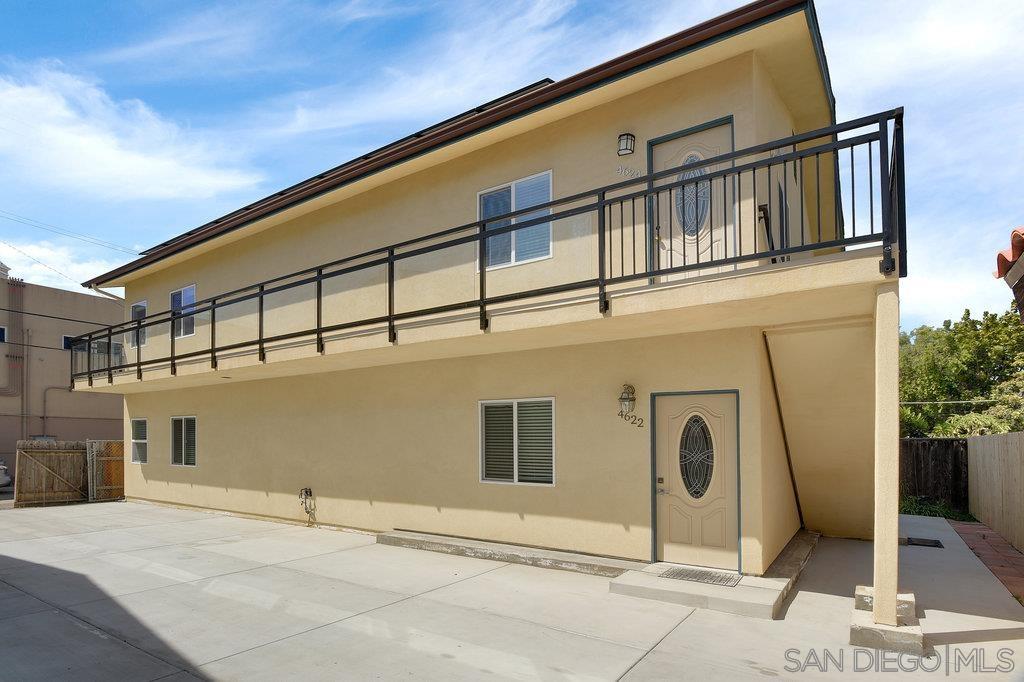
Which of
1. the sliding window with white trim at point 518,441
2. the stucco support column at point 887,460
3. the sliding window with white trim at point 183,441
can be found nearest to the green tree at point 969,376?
the sliding window with white trim at point 518,441

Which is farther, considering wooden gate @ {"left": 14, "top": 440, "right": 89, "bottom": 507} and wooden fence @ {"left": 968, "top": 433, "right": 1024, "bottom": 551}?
wooden gate @ {"left": 14, "top": 440, "right": 89, "bottom": 507}

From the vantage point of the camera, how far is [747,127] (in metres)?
7.57

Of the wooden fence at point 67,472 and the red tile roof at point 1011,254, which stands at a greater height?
the red tile roof at point 1011,254

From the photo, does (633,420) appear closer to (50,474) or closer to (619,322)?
(619,322)

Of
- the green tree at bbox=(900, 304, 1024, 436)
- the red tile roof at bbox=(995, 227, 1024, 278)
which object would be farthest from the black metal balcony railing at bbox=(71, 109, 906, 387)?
the green tree at bbox=(900, 304, 1024, 436)

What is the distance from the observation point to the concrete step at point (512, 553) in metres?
8.20

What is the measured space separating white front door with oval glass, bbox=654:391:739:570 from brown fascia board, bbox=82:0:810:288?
403 centimetres

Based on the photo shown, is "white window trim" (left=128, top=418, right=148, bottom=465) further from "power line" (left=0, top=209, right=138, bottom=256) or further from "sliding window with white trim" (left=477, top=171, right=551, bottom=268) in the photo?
"sliding window with white trim" (left=477, top=171, right=551, bottom=268)

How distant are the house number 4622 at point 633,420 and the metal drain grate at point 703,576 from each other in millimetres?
1766

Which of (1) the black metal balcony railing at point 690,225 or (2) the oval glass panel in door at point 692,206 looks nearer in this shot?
(1) the black metal balcony railing at point 690,225

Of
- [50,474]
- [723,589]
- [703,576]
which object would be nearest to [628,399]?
[703,576]

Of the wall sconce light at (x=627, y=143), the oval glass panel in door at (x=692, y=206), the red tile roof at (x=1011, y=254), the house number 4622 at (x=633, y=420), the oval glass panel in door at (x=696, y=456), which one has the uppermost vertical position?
the wall sconce light at (x=627, y=143)

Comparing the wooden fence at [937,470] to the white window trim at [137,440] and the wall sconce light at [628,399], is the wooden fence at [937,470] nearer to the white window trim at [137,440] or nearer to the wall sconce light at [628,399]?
the wall sconce light at [628,399]

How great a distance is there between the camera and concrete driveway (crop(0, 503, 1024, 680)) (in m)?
5.27
